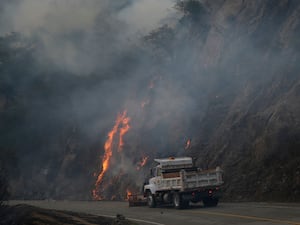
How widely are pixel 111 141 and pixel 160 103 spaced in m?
7.89

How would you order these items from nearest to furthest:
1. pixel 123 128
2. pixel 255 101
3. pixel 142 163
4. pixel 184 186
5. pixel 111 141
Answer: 1. pixel 184 186
2. pixel 255 101
3. pixel 142 163
4. pixel 123 128
5. pixel 111 141

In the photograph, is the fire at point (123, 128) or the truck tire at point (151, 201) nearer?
the truck tire at point (151, 201)

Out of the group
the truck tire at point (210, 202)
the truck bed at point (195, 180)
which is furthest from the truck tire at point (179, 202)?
the truck tire at point (210, 202)

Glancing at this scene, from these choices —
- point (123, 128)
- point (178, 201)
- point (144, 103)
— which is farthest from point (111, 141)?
point (178, 201)

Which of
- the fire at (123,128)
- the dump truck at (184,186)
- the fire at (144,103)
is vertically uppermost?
the fire at (144,103)

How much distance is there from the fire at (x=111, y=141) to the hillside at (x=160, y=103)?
18 cm

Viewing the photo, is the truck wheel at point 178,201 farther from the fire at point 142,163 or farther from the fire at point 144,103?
the fire at point 144,103

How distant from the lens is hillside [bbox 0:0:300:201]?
29.1 metres

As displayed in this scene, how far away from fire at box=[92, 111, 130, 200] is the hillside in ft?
0.58

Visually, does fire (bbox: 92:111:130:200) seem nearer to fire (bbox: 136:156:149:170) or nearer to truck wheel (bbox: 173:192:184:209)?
fire (bbox: 136:156:149:170)

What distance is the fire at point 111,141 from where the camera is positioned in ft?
156

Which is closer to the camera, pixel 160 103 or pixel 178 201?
pixel 178 201

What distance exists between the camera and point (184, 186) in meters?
23.7

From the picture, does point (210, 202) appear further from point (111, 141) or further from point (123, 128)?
point (111, 141)
